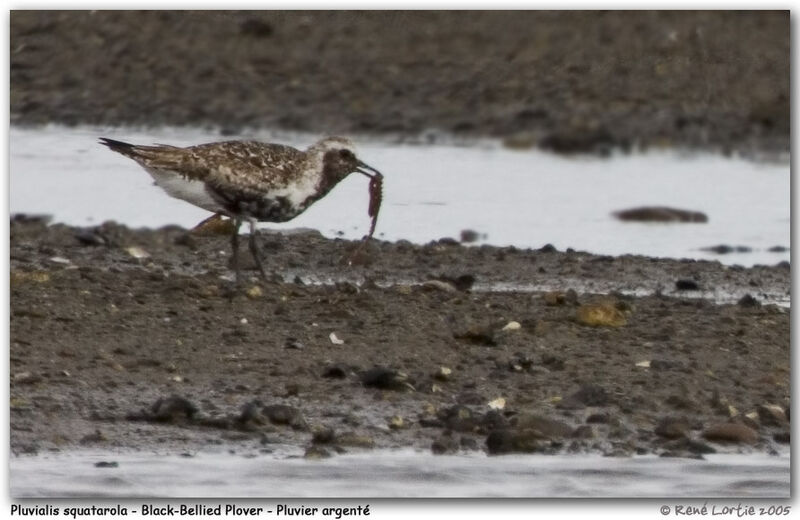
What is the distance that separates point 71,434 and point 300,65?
1122 centimetres

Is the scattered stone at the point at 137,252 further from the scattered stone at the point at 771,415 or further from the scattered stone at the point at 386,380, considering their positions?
the scattered stone at the point at 771,415

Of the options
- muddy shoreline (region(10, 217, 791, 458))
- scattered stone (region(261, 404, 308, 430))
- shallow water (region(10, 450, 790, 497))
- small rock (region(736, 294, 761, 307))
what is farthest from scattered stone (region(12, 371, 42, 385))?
small rock (region(736, 294, 761, 307))

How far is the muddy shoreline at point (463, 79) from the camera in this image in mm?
15883

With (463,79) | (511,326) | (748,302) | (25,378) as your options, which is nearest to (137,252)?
(511,326)

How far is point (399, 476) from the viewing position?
6.73 metres

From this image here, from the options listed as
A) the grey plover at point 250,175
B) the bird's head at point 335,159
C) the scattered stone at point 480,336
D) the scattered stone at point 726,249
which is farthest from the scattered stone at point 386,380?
the scattered stone at point 726,249

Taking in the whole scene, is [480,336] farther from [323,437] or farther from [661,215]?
[661,215]

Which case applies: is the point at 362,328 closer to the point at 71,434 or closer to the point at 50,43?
the point at 71,434

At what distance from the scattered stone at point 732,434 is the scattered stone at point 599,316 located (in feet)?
5.79

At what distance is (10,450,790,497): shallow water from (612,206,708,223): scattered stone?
261 inches

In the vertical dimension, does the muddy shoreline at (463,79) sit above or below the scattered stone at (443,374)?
above

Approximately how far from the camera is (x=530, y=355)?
8.55 meters

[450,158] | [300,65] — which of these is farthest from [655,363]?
[300,65]

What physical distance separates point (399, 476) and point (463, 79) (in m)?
11.6
